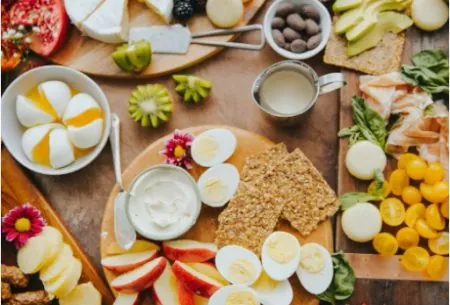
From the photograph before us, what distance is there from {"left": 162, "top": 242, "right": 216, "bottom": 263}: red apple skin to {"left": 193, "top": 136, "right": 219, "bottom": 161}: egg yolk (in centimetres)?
30

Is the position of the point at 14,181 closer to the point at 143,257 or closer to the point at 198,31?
the point at 143,257

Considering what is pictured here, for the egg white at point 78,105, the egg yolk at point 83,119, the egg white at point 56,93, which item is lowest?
the egg yolk at point 83,119

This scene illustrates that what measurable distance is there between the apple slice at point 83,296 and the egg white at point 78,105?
0.54 m

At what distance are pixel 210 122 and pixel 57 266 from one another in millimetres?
678

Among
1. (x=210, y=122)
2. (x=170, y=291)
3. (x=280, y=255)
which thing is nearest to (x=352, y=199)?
(x=280, y=255)

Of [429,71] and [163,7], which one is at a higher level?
[163,7]

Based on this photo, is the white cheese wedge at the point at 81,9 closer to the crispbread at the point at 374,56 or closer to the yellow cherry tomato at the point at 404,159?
the crispbread at the point at 374,56

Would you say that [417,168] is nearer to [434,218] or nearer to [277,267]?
[434,218]

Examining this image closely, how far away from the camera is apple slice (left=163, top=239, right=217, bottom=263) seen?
307cm

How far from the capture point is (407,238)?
3.07m

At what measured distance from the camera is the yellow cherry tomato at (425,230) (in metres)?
3.06

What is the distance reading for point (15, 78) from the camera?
3330mm

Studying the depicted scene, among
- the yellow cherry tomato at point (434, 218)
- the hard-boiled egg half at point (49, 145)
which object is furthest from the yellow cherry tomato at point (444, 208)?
the hard-boiled egg half at point (49, 145)

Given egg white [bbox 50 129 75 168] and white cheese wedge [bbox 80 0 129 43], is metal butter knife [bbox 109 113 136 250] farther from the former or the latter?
white cheese wedge [bbox 80 0 129 43]
